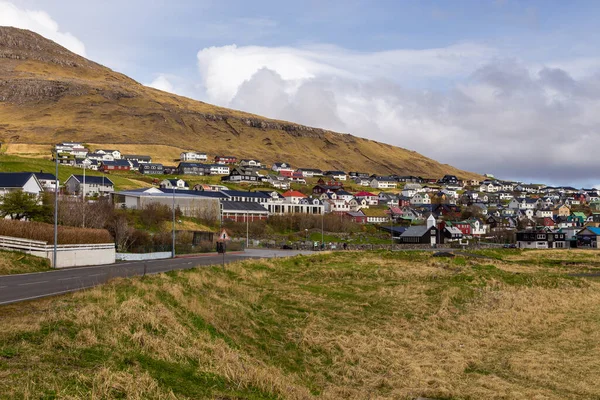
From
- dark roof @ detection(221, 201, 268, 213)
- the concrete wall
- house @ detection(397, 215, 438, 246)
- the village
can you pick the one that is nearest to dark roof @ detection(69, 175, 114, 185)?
the village

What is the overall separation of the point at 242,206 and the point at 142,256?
213 feet

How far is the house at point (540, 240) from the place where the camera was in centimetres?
11649

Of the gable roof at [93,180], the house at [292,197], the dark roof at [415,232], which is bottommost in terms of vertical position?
the dark roof at [415,232]

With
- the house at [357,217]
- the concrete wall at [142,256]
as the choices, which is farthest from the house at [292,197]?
the concrete wall at [142,256]

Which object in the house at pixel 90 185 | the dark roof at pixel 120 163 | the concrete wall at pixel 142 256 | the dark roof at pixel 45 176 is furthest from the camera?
the dark roof at pixel 120 163

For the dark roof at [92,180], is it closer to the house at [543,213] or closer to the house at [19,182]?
the house at [19,182]

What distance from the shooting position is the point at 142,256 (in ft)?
163

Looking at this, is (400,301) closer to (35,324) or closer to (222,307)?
(222,307)

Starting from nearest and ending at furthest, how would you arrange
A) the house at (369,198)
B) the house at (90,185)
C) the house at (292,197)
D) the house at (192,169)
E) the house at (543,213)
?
the house at (90,185) < the house at (292,197) < the house at (369,198) < the house at (192,169) < the house at (543,213)

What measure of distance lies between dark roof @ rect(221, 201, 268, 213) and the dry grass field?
260 ft

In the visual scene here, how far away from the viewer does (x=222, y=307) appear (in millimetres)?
20875

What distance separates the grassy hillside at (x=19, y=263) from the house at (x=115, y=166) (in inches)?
5334

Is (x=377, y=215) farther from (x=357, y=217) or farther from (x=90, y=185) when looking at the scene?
(x=90, y=185)

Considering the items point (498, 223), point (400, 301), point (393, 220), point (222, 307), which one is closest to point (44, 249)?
point (222, 307)
